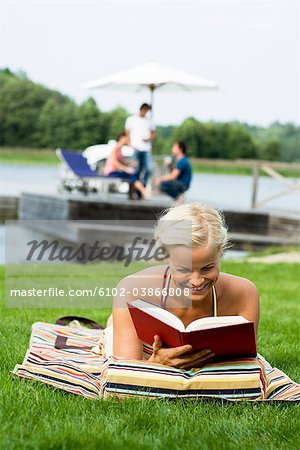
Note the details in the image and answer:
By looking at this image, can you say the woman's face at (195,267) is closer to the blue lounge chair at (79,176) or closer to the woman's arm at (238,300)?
the woman's arm at (238,300)

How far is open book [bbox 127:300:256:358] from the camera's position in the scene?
2814mm

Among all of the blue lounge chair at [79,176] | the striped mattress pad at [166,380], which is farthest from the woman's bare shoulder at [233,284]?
the blue lounge chair at [79,176]

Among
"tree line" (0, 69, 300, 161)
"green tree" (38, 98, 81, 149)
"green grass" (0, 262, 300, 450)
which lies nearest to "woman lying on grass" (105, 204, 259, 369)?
"green grass" (0, 262, 300, 450)

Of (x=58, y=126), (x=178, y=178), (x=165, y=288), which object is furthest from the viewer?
(x=58, y=126)

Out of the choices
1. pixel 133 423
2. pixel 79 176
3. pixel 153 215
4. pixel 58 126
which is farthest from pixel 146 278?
pixel 58 126

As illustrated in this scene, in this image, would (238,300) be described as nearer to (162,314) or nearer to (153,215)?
(162,314)

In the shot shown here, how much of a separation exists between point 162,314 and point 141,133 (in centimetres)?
1075

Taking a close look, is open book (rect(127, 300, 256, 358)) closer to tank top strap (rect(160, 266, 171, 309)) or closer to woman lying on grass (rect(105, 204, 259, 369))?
woman lying on grass (rect(105, 204, 259, 369))

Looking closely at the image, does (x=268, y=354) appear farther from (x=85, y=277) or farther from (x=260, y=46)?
(x=260, y=46)

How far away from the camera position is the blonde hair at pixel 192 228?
2947 mm

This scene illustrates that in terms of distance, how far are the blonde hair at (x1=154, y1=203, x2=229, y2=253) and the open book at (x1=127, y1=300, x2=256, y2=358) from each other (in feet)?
0.82

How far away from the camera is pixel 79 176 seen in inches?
596

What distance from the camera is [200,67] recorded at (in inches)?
2207

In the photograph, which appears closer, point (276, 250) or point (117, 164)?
point (276, 250)
